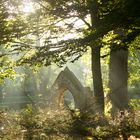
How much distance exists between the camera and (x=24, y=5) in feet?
39.0

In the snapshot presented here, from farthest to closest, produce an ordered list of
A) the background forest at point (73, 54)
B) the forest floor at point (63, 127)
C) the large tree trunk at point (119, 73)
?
1. the large tree trunk at point (119, 73)
2. the background forest at point (73, 54)
3. the forest floor at point (63, 127)

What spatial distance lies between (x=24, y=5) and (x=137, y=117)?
629 cm

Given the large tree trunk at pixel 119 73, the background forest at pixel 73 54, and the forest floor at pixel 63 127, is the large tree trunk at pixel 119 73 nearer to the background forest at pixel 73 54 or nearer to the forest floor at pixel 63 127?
the background forest at pixel 73 54

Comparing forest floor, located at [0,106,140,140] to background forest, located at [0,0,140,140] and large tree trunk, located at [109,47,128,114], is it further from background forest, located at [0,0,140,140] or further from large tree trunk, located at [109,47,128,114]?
large tree trunk, located at [109,47,128,114]

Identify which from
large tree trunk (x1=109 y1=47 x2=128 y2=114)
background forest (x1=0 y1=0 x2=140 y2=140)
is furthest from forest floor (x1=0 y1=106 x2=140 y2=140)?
large tree trunk (x1=109 y1=47 x2=128 y2=114)

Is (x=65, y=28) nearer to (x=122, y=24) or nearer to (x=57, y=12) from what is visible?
(x=57, y=12)

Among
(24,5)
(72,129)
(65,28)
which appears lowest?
(72,129)

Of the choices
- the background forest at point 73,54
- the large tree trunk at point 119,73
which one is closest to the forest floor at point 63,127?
the background forest at point 73,54

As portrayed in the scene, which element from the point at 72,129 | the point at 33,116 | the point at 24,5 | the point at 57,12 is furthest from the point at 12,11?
the point at 72,129

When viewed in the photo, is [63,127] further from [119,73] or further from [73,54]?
[119,73]

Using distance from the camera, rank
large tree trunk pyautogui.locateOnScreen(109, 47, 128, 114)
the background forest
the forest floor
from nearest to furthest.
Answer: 1. the forest floor
2. the background forest
3. large tree trunk pyautogui.locateOnScreen(109, 47, 128, 114)

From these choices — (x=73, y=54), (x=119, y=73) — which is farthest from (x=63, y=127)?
(x=119, y=73)

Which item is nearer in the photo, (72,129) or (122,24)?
(72,129)

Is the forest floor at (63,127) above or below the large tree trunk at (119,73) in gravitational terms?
below
